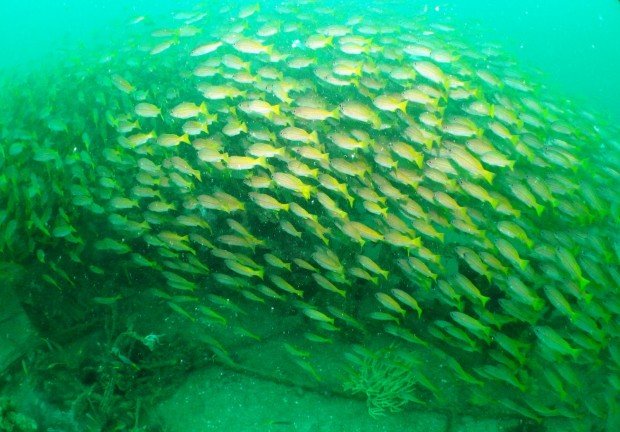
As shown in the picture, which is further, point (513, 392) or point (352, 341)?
point (352, 341)

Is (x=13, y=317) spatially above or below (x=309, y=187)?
below

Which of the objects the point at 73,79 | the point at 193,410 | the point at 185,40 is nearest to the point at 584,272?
the point at 193,410

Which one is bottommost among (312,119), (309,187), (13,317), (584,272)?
(584,272)

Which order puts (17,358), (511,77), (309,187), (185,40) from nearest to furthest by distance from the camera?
(17,358), (309,187), (511,77), (185,40)

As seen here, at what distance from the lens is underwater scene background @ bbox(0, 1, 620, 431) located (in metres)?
5.02

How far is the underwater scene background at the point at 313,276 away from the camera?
16.5 feet

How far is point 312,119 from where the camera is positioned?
624 cm

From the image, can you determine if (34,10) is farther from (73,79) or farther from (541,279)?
(541,279)

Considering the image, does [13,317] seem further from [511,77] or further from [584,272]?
[511,77]

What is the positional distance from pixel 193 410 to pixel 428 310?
354 centimetres

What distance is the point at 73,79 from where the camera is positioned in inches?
416

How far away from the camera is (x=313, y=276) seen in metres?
5.47

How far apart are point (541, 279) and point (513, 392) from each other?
1.55m

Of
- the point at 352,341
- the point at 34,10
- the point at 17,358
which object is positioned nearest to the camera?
the point at 17,358
